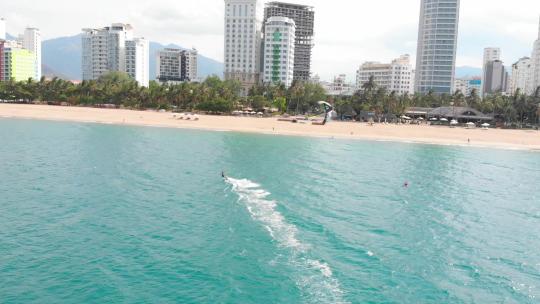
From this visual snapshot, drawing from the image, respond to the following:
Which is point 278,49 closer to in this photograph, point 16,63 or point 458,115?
point 458,115

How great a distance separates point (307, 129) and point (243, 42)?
349 ft

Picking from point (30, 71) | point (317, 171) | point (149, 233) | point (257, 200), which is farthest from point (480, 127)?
point (30, 71)

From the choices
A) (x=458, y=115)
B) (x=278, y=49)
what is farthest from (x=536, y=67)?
(x=458, y=115)

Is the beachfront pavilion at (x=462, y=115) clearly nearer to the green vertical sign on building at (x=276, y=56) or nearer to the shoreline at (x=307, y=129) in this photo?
Answer: the shoreline at (x=307, y=129)

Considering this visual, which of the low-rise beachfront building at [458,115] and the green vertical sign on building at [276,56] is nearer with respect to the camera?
the low-rise beachfront building at [458,115]

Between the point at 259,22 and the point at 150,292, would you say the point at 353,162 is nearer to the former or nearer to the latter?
the point at 150,292

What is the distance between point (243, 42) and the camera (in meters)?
182

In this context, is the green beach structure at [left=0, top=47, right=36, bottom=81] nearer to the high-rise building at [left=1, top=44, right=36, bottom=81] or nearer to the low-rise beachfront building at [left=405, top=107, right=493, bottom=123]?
the high-rise building at [left=1, top=44, right=36, bottom=81]

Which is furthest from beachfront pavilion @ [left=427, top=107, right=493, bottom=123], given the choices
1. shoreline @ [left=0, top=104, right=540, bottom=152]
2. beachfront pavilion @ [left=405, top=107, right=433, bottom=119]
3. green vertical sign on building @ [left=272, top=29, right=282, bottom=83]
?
green vertical sign on building @ [left=272, top=29, right=282, bottom=83]

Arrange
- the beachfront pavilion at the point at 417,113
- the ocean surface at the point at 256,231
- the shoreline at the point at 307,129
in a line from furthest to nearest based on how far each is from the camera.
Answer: the beachfront pavilion at the point at 417,113, the shoreline at the point at 307,129, the ocean surface at the point at 256,231

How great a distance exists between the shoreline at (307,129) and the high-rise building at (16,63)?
91985 millimetres

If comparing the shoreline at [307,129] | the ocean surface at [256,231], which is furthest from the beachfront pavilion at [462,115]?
the ocean surface at [256,231]

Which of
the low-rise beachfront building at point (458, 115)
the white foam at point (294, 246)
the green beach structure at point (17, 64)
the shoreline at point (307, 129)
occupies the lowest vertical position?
the white foam at point (294, 246)

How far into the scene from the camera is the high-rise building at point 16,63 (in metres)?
175
